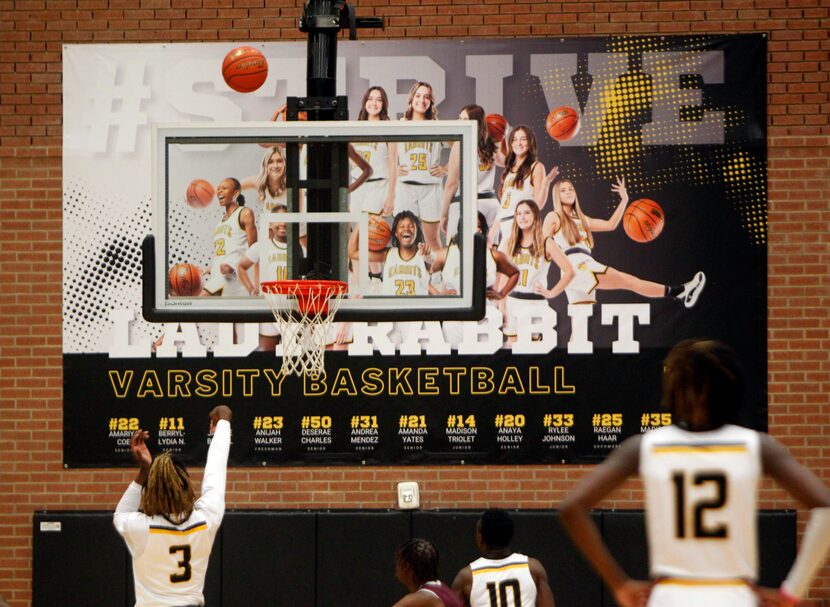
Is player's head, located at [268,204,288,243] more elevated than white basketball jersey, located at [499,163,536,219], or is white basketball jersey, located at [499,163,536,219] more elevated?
white basketball jersey, located at [499,163,536,219]

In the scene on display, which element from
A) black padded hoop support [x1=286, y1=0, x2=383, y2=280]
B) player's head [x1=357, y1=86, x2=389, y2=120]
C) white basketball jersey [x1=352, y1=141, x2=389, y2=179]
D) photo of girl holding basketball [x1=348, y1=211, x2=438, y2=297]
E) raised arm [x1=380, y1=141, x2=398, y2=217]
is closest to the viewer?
black padded hoop support [x1=286, y1=0, x2=383, y2=280]

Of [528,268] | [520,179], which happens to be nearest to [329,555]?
[528,268]

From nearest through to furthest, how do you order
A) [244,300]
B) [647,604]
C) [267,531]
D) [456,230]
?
1. [647,604]
2. [244,300]
3. [456,230]
4. [267,531]

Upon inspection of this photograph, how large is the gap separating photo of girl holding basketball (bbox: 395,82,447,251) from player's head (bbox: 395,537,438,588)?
11.9ft

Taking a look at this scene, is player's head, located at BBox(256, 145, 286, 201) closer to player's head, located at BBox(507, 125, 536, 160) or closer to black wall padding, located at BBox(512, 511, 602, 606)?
player's head, located at BBox(507, 125, 536, 160)

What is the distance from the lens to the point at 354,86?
9086 mm

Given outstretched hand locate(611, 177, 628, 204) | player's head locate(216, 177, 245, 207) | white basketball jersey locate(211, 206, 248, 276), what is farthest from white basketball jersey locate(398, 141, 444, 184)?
outstretched hand locate(611, 177, 628, 204)

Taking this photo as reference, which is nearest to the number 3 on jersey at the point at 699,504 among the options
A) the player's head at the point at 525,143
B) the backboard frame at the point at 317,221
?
the backboard frame at the point at 317,221

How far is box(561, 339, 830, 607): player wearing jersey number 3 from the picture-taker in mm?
2684

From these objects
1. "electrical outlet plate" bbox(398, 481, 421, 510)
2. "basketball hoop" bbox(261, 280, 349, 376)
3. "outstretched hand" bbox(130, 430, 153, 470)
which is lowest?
"electrical outlet plate" bbox(398, 481, 421, 510)

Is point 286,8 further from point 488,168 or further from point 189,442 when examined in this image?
point 189,442

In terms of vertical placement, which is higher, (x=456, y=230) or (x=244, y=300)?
(x=456, y=230)

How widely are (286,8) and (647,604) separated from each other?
24.3 ft

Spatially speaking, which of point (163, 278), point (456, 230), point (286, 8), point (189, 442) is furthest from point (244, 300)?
point (286, 8)
